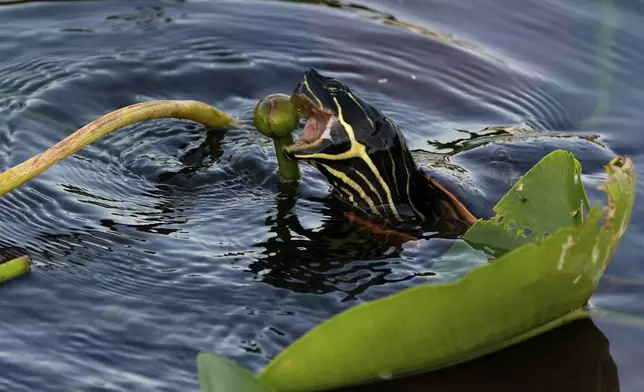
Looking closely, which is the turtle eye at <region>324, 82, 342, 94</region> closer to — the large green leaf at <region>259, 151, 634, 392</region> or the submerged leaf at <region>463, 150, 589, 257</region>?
the submerged leaf at <region>463, 150, 589, 257</region>

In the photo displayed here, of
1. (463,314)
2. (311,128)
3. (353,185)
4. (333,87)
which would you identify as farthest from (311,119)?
(463,314)

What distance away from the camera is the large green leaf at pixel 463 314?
86.3 inches

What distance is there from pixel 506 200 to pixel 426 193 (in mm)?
843

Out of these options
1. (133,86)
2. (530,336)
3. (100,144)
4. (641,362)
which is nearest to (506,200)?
(530,336)

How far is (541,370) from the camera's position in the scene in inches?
107

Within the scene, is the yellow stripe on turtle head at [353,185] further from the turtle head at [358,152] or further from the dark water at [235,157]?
the dark water at [235,157]

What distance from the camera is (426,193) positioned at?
3.61m

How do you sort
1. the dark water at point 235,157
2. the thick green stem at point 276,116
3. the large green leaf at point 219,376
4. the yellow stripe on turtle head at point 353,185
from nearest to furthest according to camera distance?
1. the large green leaf at point 219,376
2. the dark water at point 235,157
3. the thick green stem at point 276,116
4. the yellow stripe on turtle head at point 353,185

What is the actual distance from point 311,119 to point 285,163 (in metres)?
0.18

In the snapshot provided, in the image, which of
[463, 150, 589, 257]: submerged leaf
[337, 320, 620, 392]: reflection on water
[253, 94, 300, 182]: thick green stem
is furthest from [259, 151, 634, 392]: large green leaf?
[253, 94, 300, 182]: thick green stem

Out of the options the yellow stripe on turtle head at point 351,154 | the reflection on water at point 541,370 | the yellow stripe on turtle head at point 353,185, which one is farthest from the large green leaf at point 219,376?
the yellow stripe on turtle head at point 353,185

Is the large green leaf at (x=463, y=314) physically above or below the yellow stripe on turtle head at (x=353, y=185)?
above

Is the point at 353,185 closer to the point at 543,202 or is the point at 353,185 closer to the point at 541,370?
the point at 543,202

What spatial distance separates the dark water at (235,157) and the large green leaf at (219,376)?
50 cm
